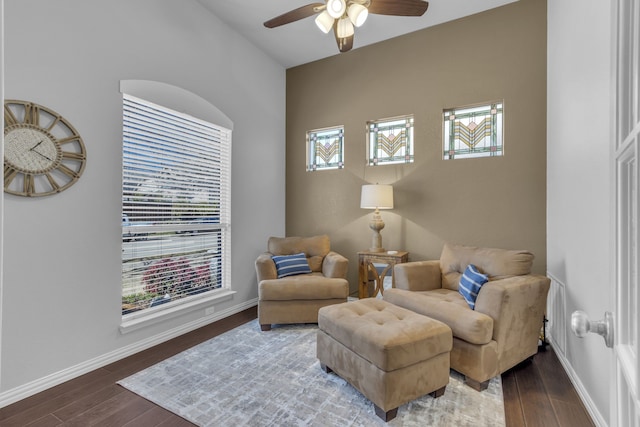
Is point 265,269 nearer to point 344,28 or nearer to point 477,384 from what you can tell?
point 477,384

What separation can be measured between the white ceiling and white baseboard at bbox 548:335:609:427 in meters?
3.34

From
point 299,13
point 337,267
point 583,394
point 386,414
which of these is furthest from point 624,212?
point 337,267

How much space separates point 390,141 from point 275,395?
10.0ft

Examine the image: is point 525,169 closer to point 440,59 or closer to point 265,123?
point 440,59

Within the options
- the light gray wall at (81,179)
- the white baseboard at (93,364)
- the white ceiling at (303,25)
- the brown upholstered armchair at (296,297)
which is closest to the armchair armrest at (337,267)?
the brown upholstered armchair at (296,297)

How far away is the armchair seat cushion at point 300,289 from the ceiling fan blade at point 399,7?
234 cm

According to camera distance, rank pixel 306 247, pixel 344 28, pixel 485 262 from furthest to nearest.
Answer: pixel 306 247
pixel 485 262
pixel 344 28

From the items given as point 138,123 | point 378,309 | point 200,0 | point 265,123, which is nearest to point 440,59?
point 265,123

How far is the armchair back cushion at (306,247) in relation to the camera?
3863 millimetres

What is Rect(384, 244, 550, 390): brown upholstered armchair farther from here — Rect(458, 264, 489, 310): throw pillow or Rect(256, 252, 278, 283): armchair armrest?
Rect(256, 252, 278, 283): armchair armrest

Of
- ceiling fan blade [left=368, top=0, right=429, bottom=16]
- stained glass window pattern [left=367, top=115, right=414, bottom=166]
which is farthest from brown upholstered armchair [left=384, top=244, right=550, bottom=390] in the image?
ceiling fan blade [left=368, top=0, right=429, bottom=16]

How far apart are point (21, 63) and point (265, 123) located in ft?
8.36

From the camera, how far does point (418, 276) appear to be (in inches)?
118

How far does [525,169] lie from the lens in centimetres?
329
